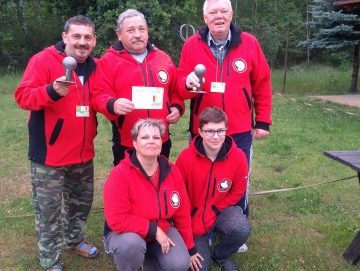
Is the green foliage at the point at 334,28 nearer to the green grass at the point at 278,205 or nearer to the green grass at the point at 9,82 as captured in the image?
the green grass at the point at 278,205

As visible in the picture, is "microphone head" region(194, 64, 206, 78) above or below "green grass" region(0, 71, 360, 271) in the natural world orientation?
above

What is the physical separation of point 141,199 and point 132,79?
2.91 ft

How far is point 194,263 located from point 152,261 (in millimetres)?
314

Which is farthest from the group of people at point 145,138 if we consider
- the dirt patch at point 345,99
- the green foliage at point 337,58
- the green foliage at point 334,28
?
the green foliage at point 337,58

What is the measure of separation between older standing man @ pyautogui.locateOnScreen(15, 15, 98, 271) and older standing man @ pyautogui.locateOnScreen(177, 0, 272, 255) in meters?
0.76

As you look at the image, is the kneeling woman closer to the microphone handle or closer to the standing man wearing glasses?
the standing man wearing glasses

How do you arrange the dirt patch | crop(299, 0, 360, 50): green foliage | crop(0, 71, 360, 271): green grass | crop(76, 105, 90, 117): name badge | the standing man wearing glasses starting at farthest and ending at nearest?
crop(299, 0, 360, 50): green foliage, the dirt patch, crop(0, 71, 360, 271): green grass, the standing man wearing glasses, crop(76, 105, 90, 117): name badge

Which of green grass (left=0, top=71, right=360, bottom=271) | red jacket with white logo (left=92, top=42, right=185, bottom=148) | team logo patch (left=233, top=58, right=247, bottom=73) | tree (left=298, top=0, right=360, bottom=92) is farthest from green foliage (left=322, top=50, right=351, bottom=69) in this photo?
red jacket with white logo (left=92, top=42, right=185, bottom=148)

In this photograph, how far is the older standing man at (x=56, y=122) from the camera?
2814 millimetres

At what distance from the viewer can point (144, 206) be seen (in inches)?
110

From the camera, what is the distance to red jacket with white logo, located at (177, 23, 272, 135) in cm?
321

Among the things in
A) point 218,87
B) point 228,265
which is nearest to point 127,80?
point 218,87

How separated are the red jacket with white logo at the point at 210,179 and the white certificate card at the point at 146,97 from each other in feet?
1.43

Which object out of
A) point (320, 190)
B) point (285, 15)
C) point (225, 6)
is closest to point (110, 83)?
point (225, 6)
